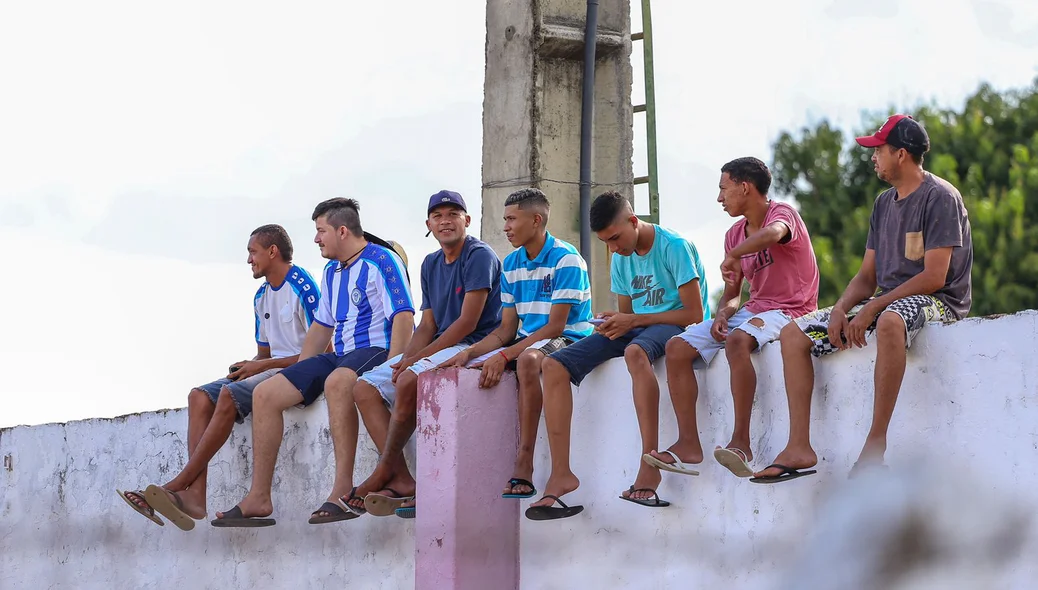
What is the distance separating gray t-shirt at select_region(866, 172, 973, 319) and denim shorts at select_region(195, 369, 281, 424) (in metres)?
3.85

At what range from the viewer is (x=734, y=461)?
562 cm

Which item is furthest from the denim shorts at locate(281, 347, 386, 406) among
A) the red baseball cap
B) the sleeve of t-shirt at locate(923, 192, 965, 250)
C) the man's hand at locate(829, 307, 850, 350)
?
the sleeve of t-shirt at locate(923, 192, 965, 250)

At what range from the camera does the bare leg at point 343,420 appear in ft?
24.9

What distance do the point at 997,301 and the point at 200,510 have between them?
15709mm

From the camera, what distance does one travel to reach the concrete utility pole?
10398 millimetres

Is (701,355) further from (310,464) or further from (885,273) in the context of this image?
(310,464)

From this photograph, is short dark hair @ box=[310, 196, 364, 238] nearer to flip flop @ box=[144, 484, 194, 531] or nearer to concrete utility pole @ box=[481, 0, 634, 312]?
flip flop @ box=[144, 484, 194, 531]

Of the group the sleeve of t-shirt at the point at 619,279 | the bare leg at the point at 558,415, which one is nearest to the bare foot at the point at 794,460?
the bare leg at the point at 558,415

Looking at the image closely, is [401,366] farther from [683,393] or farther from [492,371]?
[683,393]

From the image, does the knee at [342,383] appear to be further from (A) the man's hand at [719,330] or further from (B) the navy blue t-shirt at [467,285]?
(A) the man's hand at [719,330]

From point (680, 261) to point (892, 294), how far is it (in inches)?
55.5

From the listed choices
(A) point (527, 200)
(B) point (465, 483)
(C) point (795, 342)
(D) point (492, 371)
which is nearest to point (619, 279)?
(A) point (527, 200)

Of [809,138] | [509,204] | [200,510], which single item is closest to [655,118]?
[509,204]

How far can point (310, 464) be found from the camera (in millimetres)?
8195
